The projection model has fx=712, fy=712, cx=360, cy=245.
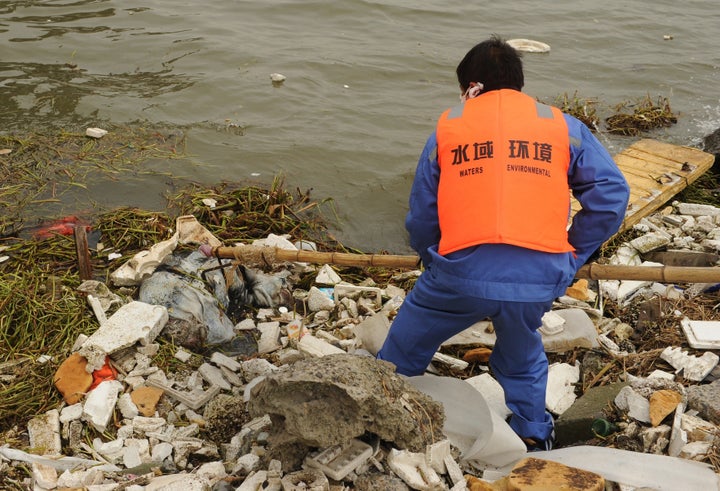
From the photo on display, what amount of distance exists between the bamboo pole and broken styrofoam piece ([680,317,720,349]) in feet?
1.52

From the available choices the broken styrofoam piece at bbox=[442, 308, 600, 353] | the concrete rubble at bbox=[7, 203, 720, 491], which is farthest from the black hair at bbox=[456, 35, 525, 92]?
the broken styrofoam piece at bbox=[442, 308, 600, 353]

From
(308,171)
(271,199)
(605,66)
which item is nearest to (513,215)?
(271,199)

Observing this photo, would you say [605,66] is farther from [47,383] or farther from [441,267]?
[47,383]

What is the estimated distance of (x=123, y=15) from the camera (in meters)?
10.3

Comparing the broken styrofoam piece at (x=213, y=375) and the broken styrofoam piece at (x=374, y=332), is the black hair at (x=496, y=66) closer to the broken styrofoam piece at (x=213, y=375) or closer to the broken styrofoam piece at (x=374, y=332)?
the broken styrofoam piece at (x=374, y=332)

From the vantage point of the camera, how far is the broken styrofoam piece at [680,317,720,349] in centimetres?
391

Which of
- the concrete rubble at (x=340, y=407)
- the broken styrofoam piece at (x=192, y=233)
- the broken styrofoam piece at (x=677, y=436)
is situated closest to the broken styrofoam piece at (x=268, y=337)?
the concrete rubble at (x=340, y=407)

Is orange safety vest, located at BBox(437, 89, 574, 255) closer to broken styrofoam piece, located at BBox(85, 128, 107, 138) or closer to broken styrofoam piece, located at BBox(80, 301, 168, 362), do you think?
broken styrofoam piece, located at BBox(80, 301, 168, 362)

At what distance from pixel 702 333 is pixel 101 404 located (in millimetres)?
3243

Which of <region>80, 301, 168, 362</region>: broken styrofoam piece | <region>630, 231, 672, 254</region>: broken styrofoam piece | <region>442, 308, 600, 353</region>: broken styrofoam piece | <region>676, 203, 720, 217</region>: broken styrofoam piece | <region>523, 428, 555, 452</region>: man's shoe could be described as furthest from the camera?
<region>676, 203, 720, 217</region>: broken styrofoam piece

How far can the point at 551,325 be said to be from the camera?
4.10 meters

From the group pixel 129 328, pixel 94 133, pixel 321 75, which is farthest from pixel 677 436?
pixel 321 75

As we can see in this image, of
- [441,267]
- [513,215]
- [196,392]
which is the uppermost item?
[513,215]

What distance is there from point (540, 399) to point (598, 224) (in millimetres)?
885
